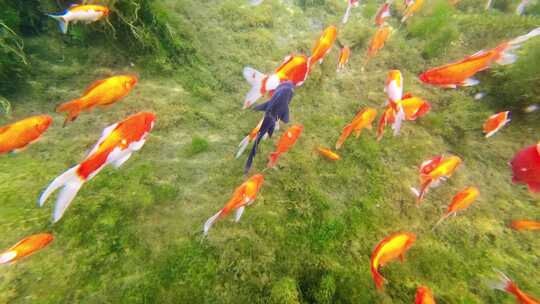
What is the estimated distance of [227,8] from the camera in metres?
6.84

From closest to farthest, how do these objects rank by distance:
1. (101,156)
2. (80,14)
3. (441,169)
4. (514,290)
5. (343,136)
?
(101,156), (514,290), (441,169), (80,14), (343,136)

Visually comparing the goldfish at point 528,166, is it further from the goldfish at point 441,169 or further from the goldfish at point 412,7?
the goldfish at point 412,7

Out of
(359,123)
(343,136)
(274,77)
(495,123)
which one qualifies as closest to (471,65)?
(359,123)

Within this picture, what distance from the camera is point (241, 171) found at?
3.79m

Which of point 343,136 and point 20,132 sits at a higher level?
point 20,132

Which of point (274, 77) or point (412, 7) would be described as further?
point (412, 7)

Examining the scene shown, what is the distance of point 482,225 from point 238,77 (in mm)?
5135

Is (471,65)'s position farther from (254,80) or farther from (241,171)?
(241,171)

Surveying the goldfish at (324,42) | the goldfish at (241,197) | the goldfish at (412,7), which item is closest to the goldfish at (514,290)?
the goldfish at (241,197)

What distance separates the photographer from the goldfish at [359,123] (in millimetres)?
3828

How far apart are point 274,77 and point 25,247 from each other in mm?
3077

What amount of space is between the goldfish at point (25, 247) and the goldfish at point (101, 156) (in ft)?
1.89

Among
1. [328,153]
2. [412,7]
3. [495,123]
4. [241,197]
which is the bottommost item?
[328,153]

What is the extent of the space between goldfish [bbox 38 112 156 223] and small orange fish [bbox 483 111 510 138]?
18.1 ft
